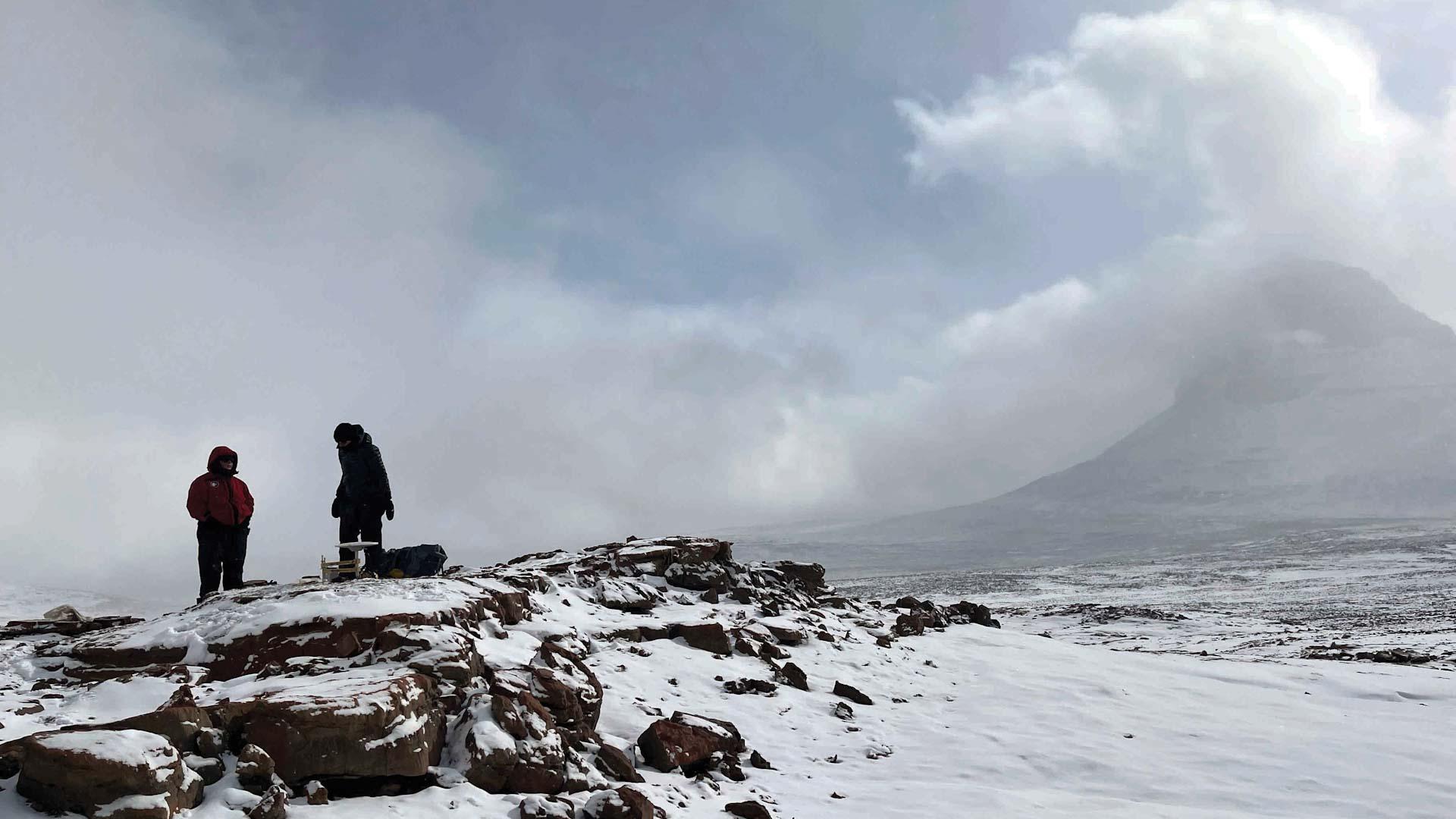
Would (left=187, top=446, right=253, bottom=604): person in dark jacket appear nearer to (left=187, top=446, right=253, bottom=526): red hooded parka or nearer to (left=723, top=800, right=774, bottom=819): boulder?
(left=187, top=446, right=253, bottom=526): red hooded parka

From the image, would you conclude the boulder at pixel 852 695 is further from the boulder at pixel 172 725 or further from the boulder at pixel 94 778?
the boulder at pixel 94 778

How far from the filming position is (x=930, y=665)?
13.4 metres

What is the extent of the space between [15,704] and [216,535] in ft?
13.2

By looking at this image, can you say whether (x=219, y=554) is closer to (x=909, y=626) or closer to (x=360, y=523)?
(x=360, y=523)

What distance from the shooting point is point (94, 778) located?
458 centimetres

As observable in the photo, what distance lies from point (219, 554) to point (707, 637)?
6.31 meters

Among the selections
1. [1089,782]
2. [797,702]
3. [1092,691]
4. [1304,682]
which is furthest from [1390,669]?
[797,702]

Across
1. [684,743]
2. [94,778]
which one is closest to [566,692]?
[684,743]

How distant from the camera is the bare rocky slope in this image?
505 centimetres

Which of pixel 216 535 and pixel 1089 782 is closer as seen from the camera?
pixel 1089 782

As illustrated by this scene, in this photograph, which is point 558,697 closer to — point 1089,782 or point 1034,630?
point 1089,782

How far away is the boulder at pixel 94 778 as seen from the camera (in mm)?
4578

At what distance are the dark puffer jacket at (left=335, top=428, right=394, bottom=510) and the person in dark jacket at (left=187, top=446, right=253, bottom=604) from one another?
44.4 inches

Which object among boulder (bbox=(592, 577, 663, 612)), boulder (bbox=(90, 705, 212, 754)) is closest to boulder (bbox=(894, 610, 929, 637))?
boulder (bbox=(592, 577, 663, 612))
